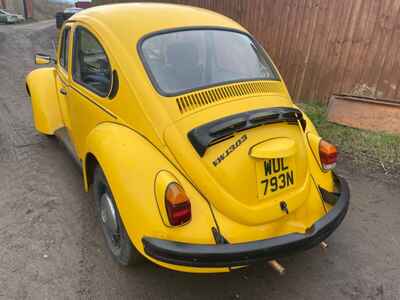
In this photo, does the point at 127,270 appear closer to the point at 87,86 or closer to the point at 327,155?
the point at 87,86

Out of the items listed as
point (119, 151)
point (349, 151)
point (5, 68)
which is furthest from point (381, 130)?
point (5, 68)

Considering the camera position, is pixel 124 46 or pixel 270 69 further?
pixel 270 69

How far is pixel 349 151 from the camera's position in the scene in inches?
177

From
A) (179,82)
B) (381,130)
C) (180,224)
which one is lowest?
(381,130)

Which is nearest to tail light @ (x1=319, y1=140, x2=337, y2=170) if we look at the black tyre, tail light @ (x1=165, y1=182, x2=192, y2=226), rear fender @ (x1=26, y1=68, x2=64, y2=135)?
tail light @ (x1=165, y1=182, x2=192, y2=226)

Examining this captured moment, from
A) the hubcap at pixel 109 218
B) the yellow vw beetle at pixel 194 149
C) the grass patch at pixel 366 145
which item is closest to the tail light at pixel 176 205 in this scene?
the yellow vw beetle at pixel 194 149

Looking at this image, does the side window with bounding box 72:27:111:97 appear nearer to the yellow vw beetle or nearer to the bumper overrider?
the yellow vw beetle

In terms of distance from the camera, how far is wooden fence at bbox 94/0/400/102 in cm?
488

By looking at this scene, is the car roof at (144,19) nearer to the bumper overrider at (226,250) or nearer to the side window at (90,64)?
the side window at (90,64)

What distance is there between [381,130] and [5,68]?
861cm

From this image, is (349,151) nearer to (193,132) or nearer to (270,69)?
(270,69)

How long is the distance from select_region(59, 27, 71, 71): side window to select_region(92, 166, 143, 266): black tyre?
61.2 inches

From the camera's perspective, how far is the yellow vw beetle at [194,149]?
2020mm

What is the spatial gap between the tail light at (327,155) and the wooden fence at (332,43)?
3056mm
